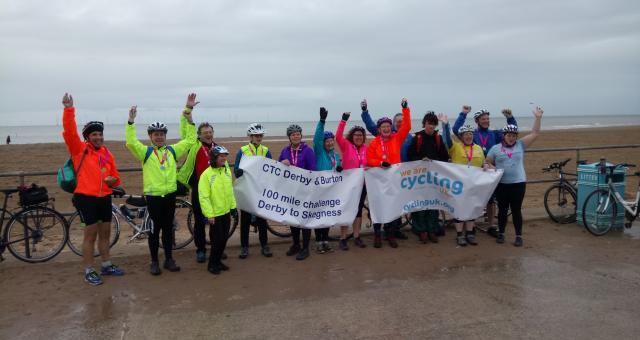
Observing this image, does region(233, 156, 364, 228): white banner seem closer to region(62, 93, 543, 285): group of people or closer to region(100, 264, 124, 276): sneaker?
region(62, 93, 543, 285): group of people

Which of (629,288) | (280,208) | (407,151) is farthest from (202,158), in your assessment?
(629,288)

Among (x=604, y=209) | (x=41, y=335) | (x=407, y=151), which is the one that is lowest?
(x=41, y=335)

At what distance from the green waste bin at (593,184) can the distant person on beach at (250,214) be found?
5.29m

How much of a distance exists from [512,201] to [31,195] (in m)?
6.85

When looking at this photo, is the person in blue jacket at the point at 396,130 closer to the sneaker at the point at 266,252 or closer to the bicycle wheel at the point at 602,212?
the sneaker at the point at 266,252

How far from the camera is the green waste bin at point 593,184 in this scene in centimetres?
720

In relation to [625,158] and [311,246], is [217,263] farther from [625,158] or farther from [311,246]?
[625,158]

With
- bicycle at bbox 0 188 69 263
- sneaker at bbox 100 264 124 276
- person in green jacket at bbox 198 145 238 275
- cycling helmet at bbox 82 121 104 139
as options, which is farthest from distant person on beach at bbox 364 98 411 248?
bicycle at bbox 0 188 69 263

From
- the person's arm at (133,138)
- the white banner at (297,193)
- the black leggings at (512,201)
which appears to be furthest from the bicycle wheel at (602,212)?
the person's arm at (133,138)

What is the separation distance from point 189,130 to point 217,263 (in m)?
1.74

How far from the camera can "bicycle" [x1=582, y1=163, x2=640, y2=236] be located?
7035mm

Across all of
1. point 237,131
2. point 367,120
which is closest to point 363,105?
point 367,120

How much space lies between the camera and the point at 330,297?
4.76 metres

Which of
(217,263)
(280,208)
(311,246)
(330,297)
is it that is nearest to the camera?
(330,297)
